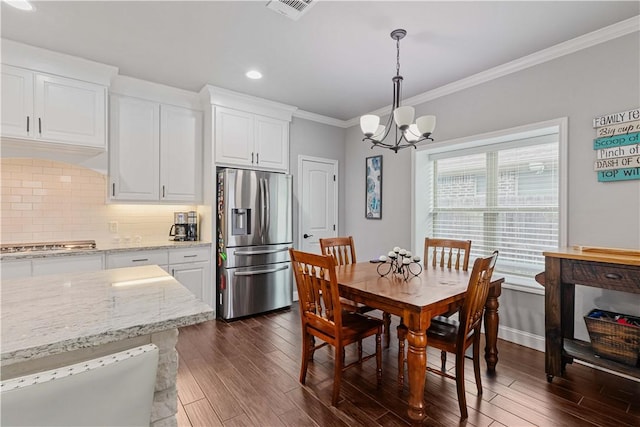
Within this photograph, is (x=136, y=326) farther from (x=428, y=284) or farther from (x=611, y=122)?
(x=611, y=122)

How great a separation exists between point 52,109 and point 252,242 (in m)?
2.33

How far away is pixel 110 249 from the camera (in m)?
3.09

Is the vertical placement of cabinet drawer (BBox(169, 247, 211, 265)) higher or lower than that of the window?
lower

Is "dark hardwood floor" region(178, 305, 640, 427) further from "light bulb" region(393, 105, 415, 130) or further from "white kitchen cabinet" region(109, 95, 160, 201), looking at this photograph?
"light bulb" region(393, 105, 415, 130)

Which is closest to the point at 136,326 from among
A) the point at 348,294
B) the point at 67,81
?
the point at 348,294

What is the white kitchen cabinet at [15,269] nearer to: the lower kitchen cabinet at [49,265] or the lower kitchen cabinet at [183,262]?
the lower kitchen cabinet at [49,265]

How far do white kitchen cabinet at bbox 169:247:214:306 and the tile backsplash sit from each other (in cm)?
Result: 55

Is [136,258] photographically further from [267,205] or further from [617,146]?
[617,146]

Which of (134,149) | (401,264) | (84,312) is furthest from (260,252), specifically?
(84,312)

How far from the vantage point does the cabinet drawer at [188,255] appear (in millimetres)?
3465

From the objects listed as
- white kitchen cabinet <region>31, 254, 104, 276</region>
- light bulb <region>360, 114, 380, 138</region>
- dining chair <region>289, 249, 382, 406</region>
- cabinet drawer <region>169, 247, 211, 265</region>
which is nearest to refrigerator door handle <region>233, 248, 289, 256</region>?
cabinet drawer <region>169, 247, 211, 265</region>

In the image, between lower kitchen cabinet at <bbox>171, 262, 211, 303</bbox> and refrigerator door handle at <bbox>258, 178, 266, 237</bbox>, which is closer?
lower kitchen cabinet at <bbox>171, 262, 211, 303</bbox>

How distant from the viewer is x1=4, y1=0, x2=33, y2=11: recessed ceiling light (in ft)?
7.13

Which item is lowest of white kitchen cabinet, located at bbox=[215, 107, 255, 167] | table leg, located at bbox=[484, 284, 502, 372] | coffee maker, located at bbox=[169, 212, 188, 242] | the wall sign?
table leg, located at bbox=[484, 284, 502, 372]
